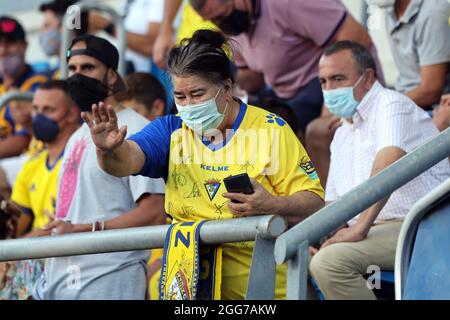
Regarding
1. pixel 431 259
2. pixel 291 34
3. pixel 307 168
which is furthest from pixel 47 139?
pixel 431 259

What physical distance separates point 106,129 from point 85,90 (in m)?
1.36

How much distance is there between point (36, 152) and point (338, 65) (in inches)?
109

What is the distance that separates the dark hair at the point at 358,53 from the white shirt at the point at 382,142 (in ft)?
0.42

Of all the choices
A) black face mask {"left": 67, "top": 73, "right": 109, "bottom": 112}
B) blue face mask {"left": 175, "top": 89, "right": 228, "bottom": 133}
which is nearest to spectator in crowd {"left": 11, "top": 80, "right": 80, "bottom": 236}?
black face mask {"left": 67, "top": 73, "right": 109, "bottom": 112}

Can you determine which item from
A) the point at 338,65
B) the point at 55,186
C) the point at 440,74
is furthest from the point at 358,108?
the point at 55,186

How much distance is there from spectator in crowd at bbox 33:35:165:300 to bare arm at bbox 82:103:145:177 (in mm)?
987

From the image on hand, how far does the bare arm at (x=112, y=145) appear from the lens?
4180mm

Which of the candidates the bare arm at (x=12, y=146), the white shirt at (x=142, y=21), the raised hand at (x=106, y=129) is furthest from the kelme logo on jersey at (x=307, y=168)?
the white shirt at (x=142, y=21)

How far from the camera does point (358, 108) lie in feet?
18.2

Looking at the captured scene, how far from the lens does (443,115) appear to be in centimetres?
579

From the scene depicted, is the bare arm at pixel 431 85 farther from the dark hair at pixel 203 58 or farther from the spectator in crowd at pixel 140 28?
the spectator in crowd at pixel 140 28

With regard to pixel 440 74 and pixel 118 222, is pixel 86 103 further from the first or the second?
pixel 440 74

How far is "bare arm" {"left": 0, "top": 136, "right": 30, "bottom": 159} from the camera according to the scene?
26.5 feet

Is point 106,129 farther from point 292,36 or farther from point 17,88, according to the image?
point 17,88
